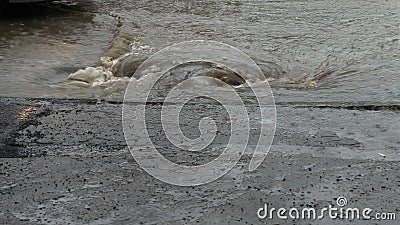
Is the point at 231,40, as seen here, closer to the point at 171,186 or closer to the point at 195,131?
the point at 195,131

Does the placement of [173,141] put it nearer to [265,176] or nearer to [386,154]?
[265,176]

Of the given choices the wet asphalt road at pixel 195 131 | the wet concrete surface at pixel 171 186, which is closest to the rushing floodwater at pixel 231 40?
the wet asphalt road at pixel 195 131

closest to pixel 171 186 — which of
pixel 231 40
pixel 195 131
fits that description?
pixel 195 131

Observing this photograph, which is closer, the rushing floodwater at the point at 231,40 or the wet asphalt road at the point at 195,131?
the wet asphalt road at the point at 195,131

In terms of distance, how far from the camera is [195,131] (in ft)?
19.8

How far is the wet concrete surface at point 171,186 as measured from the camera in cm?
442

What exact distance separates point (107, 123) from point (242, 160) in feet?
5.09

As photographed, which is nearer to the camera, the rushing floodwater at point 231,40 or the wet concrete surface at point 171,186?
the wet concrete surface at point 171,186

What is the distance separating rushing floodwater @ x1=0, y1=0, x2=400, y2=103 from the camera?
800 centimetres

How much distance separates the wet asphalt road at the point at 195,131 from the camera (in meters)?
4.52

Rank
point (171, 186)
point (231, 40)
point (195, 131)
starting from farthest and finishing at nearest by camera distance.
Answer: point (231, 40) < point (195, 131) < point (171, 186)

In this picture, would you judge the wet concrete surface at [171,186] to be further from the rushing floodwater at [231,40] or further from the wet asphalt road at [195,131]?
the rushing floodwater at [231,40]

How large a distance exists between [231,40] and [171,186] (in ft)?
19.8

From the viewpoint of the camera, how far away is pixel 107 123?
623 centimetres
